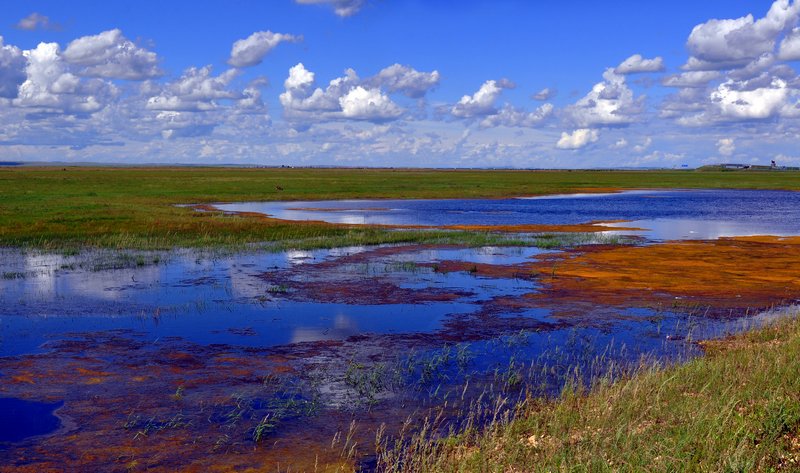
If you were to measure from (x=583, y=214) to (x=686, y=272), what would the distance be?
3575 cm

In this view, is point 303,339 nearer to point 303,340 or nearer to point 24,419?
point 303,340

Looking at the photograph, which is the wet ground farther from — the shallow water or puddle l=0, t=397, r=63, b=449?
the shallow water

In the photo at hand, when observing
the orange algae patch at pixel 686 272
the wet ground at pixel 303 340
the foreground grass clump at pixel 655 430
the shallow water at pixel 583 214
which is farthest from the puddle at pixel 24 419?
the shallow water at pixel 583 214

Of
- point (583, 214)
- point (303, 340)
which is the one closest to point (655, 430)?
point (303, 340)

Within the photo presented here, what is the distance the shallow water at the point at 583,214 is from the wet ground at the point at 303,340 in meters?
19.9

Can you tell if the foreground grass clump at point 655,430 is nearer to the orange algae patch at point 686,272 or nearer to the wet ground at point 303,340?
the wet ground at point 303,340

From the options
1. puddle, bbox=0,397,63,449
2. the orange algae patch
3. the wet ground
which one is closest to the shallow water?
the orange algae patch

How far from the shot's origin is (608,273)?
2839 cm

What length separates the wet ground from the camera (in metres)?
11.3

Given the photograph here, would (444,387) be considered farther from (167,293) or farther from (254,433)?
(167,293)

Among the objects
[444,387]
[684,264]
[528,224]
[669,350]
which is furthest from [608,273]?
[528,224]

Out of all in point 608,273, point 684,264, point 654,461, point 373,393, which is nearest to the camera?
point 654,461

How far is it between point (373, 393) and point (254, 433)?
9.20 feet

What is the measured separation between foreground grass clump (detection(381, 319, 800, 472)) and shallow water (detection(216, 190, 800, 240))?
1300 inches
